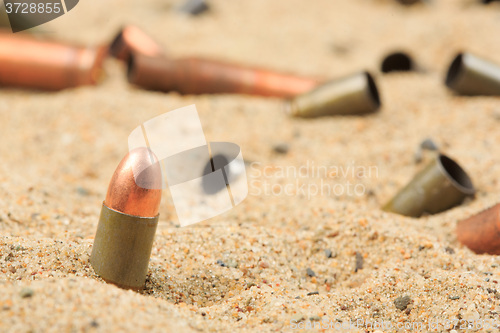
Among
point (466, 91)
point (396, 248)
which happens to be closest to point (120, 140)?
point (396, 248)

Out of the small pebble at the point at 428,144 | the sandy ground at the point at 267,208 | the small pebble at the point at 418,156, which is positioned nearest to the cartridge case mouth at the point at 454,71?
the sandy ground at the point at 267,208

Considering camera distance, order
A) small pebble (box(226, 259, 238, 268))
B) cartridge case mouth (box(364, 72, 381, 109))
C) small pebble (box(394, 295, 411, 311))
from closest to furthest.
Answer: small pebble (box(394, 295, 411, 311)) < small pebble (box(226, 259, 238, 268)) < cartridge case mouth (box(364, 72, 381, 109))

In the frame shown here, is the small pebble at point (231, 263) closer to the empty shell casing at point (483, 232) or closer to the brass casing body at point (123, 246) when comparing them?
the brass casing body at point (123, 246)

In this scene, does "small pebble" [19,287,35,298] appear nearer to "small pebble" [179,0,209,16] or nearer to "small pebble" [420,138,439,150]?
"small pebble" [420,138,439,150]

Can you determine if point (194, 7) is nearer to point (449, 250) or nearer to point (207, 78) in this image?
point (207, 78)

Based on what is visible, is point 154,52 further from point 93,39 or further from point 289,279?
point 289,279

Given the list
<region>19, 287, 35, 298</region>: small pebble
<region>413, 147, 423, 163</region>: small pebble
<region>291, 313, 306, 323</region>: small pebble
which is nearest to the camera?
<region>19, 287, 35, 298</region>: small pebble

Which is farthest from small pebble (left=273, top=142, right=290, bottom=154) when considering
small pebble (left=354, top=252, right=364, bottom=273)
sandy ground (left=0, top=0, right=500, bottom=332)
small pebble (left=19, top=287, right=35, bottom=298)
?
small pebble (left=19, top=287, right=35, bottom=298)
